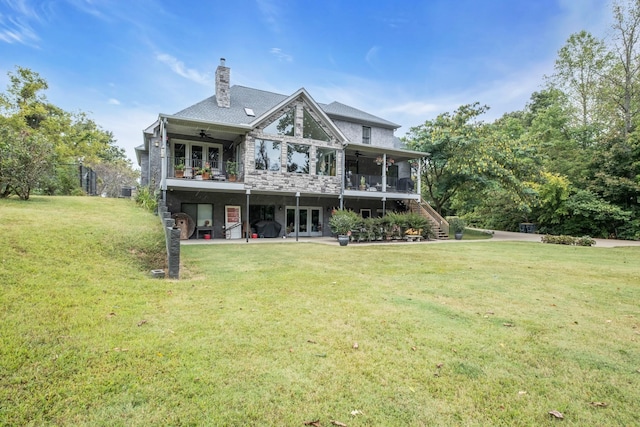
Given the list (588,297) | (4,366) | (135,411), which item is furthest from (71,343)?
(588,297)

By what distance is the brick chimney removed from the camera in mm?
16766

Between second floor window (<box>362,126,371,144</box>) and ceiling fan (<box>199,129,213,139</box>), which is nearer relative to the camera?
ceiling fan (<box>199,129,213,139</box>)

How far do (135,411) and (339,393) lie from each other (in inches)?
58.1

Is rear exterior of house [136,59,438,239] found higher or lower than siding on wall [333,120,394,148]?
lower

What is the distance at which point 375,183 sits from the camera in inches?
784

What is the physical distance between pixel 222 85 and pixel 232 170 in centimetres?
500

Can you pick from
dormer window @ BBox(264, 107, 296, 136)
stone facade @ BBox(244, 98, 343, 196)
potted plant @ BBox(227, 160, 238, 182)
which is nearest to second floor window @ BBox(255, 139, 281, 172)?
stone facade @ BBox(244, 98, 343, 196)

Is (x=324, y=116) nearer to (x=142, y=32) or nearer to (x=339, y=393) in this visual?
(x=142, y=32)

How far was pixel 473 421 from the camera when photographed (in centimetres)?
223

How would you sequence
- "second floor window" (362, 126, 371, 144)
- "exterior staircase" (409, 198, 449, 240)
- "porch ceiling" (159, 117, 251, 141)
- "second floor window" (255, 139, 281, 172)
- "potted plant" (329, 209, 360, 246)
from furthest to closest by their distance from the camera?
"second floor window" (362, 126, 371, 144), "exterior staircase" (409, 198, 449, 240), "second floor window" (255, 139, 281, 172), "potted plant" (329, 209, 360, 246), "porch ceiling" (159, 117, 251, 141)

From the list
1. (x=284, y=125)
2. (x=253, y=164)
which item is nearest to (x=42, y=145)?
(x=253, y=164)

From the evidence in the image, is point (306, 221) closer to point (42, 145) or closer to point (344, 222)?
point (344, 222)

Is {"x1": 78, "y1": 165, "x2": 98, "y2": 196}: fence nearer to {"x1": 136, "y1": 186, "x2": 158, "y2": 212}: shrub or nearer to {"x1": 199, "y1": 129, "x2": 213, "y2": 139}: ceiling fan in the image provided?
{"x1": 136, "y1": 186, "x2": 158, "y2": 212}: shrub

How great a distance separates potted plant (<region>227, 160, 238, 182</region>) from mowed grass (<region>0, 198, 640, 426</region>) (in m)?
8.86
